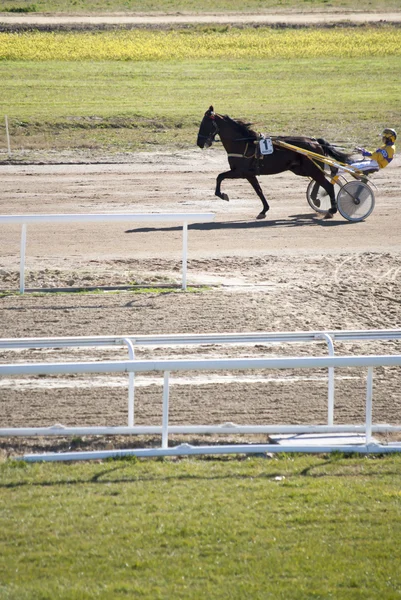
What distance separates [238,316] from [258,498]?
4.68m

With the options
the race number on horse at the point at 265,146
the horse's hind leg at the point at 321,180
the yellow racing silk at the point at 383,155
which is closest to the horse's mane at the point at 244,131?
the race number on horse at the point at 265,146

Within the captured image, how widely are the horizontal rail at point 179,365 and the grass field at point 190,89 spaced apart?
15.0m

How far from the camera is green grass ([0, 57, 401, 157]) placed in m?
22.4

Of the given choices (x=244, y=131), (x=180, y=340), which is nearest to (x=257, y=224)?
(x=244, y=131)

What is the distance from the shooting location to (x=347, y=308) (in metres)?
10.8

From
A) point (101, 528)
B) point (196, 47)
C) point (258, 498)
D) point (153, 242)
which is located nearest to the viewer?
point (101, 528)

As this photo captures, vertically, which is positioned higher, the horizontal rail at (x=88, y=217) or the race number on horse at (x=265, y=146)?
the race number on horse at (x=265, y=146)

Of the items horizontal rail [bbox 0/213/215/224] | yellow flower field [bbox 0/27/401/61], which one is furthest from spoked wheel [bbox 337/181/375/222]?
yellow flower field [bbox 0/27/401/61]

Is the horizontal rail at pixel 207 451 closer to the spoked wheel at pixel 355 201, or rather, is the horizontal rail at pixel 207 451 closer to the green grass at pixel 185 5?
the spoked wheel at pixel 355 201

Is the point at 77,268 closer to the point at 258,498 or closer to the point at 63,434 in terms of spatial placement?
the point at 63,434

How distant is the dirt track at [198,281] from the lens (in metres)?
7.90

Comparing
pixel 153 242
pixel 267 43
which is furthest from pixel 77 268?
pixel 267 43

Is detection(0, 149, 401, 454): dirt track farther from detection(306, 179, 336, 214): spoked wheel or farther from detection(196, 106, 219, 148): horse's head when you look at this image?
detection(196, 106, 219, 148): horse's head

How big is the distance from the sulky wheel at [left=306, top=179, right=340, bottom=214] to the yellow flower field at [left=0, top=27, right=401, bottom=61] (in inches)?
815
